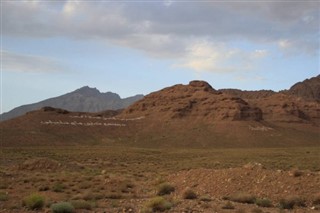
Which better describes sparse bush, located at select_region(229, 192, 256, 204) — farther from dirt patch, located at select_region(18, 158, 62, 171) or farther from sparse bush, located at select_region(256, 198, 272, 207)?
dirt patch, located at select_region(18, 158, 62, 171)

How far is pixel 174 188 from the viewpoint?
19578 millimetres

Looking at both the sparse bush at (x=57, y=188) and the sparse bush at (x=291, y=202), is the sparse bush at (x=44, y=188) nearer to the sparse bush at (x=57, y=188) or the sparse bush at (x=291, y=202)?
the sparse bush at (x=57, y=188)

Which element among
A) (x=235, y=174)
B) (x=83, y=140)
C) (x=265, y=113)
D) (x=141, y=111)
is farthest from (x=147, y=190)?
(x=265, y=113)

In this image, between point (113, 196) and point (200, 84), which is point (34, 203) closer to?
point (113, 196)

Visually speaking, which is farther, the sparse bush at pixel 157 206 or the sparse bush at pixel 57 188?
the sparse bush at pixel 57 188

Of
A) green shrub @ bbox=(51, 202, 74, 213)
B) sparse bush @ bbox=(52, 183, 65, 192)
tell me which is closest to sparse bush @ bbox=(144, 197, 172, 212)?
green shrub @ bbox=(51, 202, 74, 213)

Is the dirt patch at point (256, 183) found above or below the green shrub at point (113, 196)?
above

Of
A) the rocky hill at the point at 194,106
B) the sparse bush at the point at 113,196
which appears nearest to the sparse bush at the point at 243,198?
the sparse bush at the point at 113,196

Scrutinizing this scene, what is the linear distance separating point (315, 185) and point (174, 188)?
19.6ft

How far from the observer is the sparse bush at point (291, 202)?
1491 cm

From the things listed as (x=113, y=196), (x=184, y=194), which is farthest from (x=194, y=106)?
(x=184, y=194)

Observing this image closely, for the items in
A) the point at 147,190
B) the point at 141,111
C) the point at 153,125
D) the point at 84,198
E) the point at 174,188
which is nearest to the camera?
the point at 84,198

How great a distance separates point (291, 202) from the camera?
15.0m

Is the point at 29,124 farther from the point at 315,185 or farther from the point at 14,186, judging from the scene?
the point at 315,185
